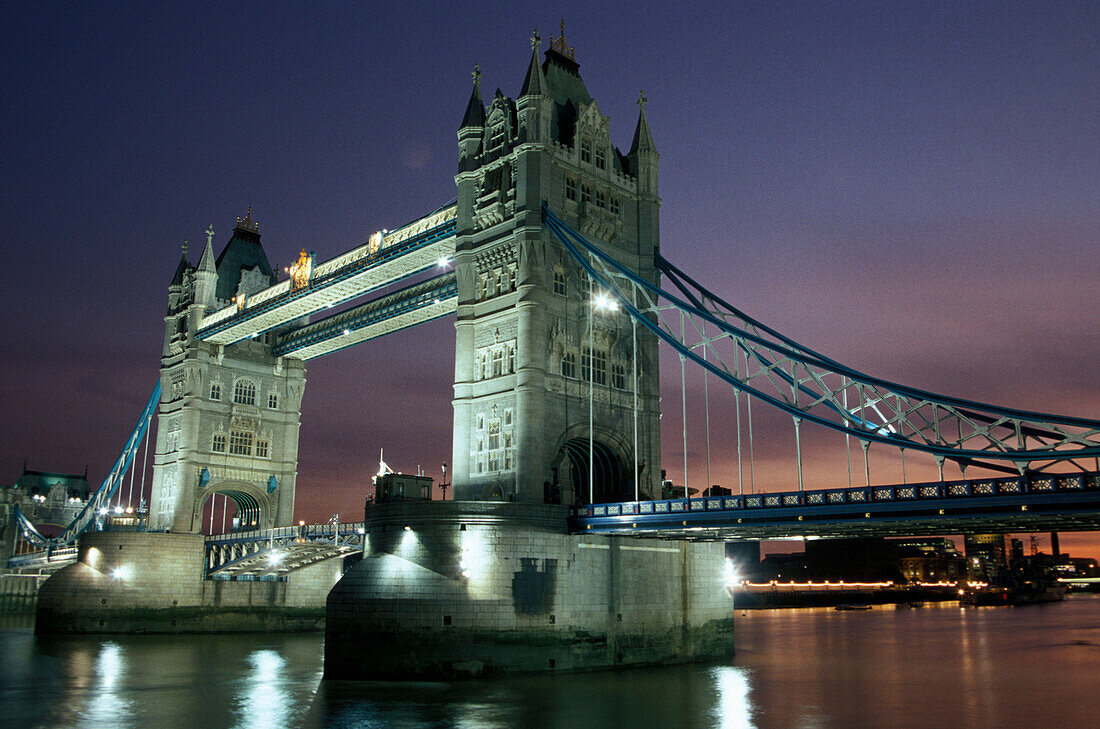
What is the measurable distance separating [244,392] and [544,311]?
43566mm

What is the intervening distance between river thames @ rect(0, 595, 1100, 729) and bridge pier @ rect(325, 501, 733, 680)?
1.26 m

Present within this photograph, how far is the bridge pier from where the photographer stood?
40094 mm

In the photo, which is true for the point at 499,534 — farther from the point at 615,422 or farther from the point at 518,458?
the point at 615,422

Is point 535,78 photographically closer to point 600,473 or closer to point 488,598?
point 600,473

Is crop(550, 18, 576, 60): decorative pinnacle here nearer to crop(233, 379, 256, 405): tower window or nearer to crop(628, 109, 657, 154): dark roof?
crop(628, 109, 657, 154): dark roof

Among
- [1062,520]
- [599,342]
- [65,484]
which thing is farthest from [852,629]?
[65,484]

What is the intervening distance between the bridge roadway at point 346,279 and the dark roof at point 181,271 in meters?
7.36

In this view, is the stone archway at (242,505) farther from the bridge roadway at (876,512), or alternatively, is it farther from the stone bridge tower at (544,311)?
the bridge roadway at (876,512)

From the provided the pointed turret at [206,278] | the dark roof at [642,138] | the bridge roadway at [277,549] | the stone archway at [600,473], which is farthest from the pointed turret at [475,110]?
the pointed turret at [206,278]

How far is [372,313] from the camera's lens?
72.2 metres

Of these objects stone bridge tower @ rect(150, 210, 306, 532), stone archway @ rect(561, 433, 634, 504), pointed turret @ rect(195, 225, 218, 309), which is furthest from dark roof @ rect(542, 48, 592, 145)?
pointed turret @ rect(195, 225, 218, 309)

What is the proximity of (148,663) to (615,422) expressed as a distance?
2820 centimetres

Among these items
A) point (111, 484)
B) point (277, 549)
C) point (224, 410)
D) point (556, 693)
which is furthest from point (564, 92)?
point (111, 484)

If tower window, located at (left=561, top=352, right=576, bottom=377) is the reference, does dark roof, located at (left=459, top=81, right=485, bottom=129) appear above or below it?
above
